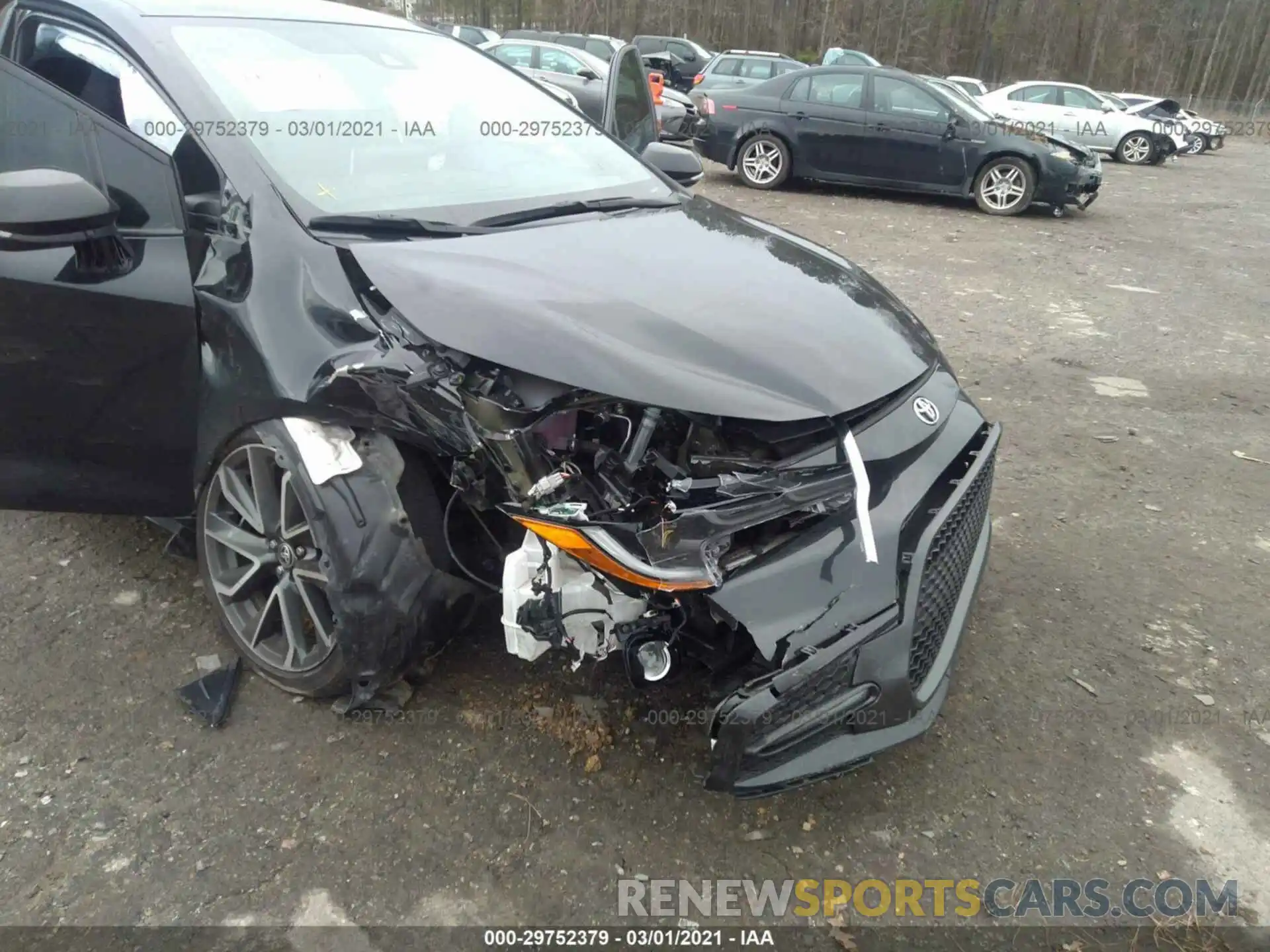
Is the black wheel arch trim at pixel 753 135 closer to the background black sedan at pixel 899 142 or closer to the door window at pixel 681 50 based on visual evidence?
the background black sedan at pixel 899 142

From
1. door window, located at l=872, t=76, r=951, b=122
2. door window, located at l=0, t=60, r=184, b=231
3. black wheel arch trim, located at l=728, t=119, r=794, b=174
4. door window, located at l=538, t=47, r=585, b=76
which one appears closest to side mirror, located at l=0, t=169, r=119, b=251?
door window, located at l=0, t=60, r=184, b=231

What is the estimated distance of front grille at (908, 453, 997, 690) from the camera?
199 centimetres

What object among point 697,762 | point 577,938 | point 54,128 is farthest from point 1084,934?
point 54,128

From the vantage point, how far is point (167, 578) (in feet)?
9.27

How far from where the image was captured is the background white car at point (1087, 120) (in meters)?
16.0

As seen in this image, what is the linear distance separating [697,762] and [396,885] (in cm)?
78

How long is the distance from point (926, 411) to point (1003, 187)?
29.8 feet

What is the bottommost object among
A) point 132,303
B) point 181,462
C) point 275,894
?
point 275,894

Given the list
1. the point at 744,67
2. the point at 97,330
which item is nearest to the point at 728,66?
the point at 744,67

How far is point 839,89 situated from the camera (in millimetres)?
10125

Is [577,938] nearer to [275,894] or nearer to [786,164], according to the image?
[275,894]

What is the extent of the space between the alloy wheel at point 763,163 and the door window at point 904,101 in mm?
1260

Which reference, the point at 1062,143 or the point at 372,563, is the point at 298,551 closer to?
the point at 372,563

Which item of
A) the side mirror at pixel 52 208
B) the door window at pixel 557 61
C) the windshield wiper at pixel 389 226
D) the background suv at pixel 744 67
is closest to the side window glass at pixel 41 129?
the side mirror at pixel 52 208
